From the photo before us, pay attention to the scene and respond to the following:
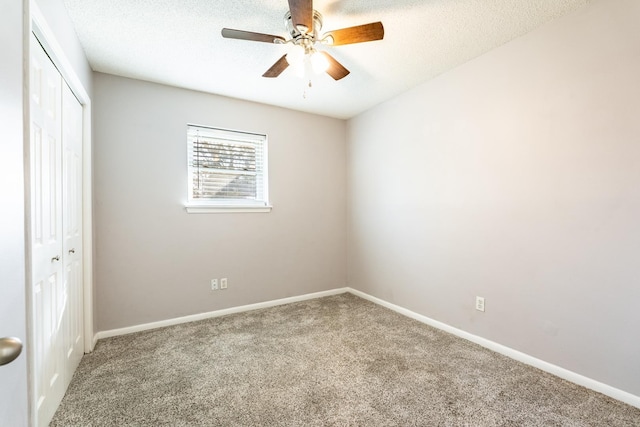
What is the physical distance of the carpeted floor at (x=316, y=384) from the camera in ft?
5.33

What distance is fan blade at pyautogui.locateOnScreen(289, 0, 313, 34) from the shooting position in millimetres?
1515

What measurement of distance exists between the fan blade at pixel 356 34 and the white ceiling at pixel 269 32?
0.22 m

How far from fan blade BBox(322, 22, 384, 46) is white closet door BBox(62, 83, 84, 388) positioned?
1.75m

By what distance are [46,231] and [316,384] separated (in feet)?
5.97

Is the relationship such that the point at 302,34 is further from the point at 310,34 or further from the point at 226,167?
the point at 226,167

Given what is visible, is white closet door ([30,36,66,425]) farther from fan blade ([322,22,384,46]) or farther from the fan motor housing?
fan blade ([322,22,384,46])

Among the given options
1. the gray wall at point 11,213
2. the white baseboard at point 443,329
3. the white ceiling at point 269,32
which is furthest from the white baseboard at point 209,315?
the white ceiling at point 269,32

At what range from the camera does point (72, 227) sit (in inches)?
80.4

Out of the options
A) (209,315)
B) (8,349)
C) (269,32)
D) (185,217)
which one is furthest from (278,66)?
(209,315)

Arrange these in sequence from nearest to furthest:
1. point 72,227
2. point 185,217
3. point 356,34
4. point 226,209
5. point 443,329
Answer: point 356,34, point 72,227, point 443,329, point 185,217, point 226,209

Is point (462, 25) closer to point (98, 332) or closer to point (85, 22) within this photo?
point (85, 22)

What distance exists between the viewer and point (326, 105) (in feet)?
11.5

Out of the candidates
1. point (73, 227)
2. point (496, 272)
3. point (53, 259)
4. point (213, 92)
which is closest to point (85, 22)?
point (213, 92)

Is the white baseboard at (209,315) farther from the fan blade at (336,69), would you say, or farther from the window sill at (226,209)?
the fan blade at (336,69)
